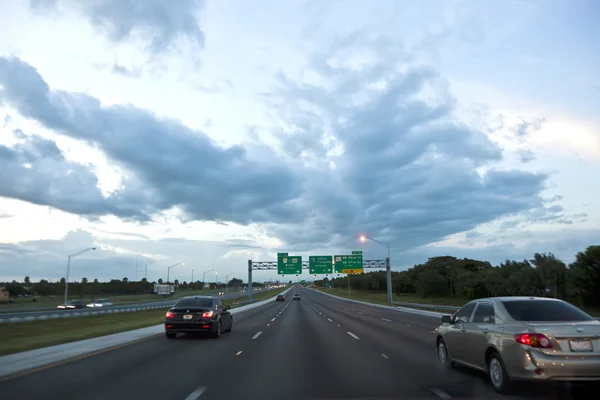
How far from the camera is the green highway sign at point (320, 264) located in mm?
68250

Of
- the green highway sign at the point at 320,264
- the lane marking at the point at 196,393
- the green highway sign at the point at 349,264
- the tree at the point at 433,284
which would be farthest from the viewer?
the tree at the point at 433,284

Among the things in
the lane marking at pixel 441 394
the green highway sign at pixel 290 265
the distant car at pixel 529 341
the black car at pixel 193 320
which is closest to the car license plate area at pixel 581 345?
the distant car at pixel 529 341

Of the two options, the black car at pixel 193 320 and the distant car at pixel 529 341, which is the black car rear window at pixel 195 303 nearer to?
the black car at pixel 193 320

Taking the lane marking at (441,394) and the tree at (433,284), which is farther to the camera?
the tree at (433,284)

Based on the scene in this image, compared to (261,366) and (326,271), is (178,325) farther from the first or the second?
(326,271)

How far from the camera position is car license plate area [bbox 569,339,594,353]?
7184mm

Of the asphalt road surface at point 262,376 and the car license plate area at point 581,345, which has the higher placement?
the car license plate area at point 581,345

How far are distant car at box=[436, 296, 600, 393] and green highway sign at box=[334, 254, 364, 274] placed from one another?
5722 cm

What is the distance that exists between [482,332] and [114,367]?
27.8ft

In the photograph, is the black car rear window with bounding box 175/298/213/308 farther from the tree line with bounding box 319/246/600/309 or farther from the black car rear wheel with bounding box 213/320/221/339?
the tree line with bounding box 319/246/600/309

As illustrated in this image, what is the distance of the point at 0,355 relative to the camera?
1297 centimetres

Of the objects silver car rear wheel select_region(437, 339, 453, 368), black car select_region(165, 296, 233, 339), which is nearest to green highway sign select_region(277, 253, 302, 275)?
black car select_region(165, 296, 233, 339)

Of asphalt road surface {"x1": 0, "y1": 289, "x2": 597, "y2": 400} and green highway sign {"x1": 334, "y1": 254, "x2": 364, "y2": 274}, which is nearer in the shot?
asphalt road surface {"x1": 0, "y1": 289, "x2": 597, "y2": 400}

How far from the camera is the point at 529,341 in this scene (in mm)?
7367
